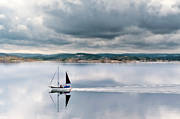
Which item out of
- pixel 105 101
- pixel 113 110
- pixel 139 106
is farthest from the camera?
pixel 105 101

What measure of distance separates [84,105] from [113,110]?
10050 mm

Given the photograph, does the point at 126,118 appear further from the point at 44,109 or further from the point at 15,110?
the point at 15,110

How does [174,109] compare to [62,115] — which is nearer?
[62,115]

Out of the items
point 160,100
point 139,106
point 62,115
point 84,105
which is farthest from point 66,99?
point 160,100

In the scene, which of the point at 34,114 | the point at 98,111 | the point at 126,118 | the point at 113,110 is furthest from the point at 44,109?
the point at 126,118

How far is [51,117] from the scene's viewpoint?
149 ft

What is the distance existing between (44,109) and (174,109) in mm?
36753

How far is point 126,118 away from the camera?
43906 mm

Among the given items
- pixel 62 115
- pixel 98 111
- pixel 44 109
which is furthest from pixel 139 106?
pixel 44 109

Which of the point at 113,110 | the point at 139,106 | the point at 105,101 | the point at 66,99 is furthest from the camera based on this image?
the point at 66,99

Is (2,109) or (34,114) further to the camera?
(2,109)

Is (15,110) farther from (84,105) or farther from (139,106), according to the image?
(139,106)

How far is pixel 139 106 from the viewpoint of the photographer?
180 ft

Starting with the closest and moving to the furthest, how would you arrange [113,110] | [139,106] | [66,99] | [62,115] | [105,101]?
[62,115]
[113,110]
[139,106]
[105,101]
[66,99]
